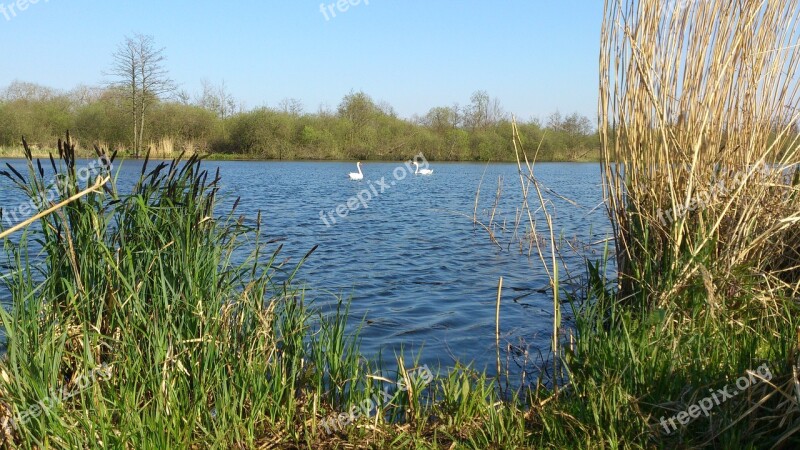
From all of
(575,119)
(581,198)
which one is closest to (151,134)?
(581,198)

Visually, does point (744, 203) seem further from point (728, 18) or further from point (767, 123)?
point (728, 18)

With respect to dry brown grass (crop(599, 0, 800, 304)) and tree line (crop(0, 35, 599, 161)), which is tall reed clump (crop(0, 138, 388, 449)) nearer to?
dry brown grass (crop(599, 0, 800, 304))

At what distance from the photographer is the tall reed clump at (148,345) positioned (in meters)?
2.77

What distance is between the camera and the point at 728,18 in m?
4.23

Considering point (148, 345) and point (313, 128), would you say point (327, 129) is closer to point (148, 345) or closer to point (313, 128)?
point (313, 128)

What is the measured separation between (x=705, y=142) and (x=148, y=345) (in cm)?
367

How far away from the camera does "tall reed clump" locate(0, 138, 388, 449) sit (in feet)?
9.10

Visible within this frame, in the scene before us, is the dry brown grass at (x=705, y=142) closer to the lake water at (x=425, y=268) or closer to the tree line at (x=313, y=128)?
the lake water at (x=425, y=268)

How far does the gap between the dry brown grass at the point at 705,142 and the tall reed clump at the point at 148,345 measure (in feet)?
7.46

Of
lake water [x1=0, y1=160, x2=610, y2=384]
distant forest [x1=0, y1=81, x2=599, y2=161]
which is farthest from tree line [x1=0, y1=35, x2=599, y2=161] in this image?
lake water [x1=0, y1=160, x2=610, y2=384]

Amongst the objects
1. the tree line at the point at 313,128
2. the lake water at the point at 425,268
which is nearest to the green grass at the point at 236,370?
the lake water at the point at 425,268

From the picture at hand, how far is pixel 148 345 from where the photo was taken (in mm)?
3301

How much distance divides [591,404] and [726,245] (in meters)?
1.95

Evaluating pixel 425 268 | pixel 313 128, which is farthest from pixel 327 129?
pixel 425 268
